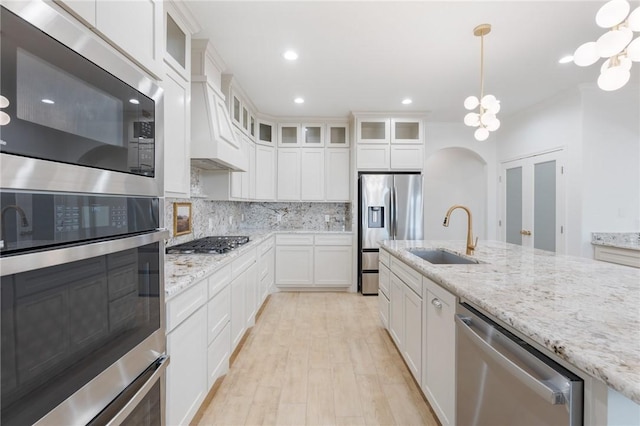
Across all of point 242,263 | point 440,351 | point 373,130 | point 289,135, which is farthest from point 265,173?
point 440,351

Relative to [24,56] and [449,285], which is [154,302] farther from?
[449,285]

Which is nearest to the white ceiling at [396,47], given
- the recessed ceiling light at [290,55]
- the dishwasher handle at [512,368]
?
the recessed ceiling light at [290,55]

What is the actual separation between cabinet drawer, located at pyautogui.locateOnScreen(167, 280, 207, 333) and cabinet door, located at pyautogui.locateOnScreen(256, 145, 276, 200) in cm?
Result: 274

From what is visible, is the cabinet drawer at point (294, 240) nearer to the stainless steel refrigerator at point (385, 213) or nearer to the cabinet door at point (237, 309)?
the stainless steel refrigerator at point (385, 213)

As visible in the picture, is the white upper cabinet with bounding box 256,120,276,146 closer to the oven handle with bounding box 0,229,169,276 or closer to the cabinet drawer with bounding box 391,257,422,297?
the cabinet drawer with bounding box 391,257,422,297

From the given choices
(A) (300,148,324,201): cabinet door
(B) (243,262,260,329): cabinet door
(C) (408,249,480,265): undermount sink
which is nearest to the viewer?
(C) (408,249,480,265): undermount sink

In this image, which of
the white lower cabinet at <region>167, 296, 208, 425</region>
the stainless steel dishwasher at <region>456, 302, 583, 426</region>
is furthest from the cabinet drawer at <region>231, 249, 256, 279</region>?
the stainless steel dishwasher at <region>456, 302, 583, 426</region>

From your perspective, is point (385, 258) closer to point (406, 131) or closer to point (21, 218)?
point (406, 131)

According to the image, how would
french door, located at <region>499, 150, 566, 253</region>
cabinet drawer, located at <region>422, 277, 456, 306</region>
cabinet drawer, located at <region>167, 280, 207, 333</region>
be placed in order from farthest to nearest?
french door, located at <region>499, 150, 566, 253</region> < cabinet drawer, located at <region>422, 277, 456, 306</region> < cabinet drawer, located at <region>167, 280, 207, 333</region>

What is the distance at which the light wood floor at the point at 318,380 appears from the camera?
177 centimetres

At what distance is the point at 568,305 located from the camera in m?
1.01

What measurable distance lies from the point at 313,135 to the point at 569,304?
4.10 m

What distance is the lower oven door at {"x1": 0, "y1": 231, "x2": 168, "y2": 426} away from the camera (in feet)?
1.97

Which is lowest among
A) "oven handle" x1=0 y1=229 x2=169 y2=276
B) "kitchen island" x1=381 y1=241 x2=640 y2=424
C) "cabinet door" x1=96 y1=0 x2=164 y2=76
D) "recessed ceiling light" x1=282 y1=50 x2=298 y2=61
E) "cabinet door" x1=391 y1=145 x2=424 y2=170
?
"kitchen island" x1=381 y1=241 x2=640 y2=424
